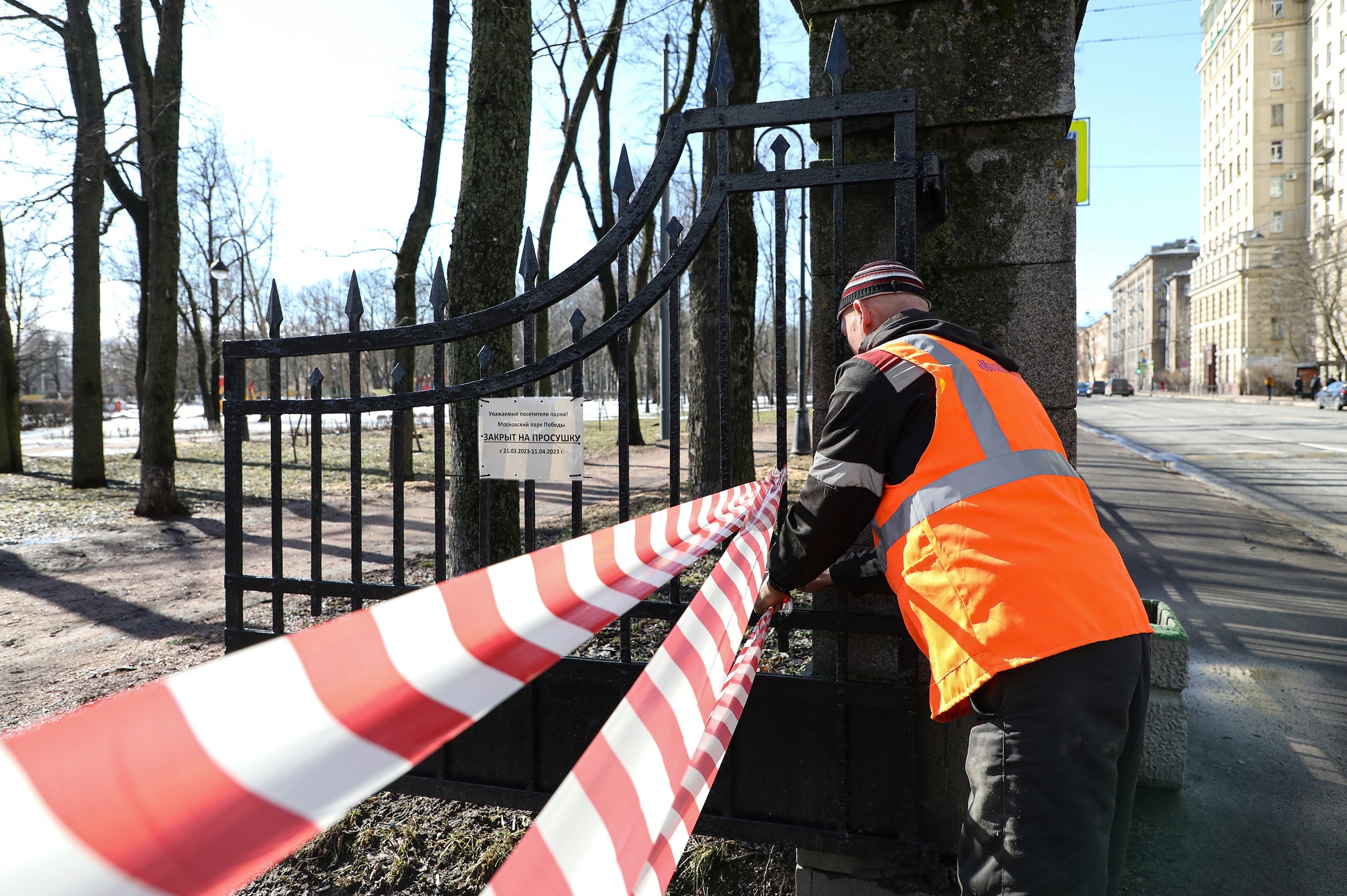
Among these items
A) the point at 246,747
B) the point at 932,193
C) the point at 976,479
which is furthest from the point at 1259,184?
the point at 246,747

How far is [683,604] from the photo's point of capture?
3.08 m

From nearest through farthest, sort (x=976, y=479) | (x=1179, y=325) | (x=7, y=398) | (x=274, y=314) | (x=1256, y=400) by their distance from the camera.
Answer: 1. (x=976, y=479)
2. (x=274, y=314)
3. (x=7, y=398)
4. (x=1256, y=400)
5. (x=1179, y=325)

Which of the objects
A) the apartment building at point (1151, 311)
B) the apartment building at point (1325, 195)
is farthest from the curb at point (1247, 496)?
the apartment building at point (1151, 311)

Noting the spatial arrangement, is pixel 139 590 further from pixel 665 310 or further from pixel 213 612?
pixel 665 310

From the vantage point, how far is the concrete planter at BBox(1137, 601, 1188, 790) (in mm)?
3609

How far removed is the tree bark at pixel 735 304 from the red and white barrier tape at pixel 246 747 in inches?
252

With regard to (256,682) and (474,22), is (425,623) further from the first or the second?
(474,22)

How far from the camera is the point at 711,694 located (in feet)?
4.76

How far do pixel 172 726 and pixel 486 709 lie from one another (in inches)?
10.5

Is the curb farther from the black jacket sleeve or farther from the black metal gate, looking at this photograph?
the black jacket sleeve

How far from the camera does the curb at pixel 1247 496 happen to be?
358 inches

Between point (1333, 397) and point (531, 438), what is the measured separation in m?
51.2

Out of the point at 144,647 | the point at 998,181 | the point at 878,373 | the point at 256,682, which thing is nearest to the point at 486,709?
the point at 256,682

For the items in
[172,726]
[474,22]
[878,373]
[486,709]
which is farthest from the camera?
[474,22]
